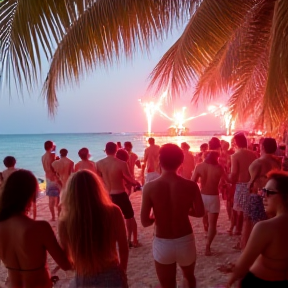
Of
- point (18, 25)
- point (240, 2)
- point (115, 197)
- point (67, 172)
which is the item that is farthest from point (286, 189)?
point (67, 172)

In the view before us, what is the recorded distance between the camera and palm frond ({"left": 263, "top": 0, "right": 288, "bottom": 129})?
371cm

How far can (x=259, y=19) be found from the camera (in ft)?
21.6

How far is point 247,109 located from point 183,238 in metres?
7.52

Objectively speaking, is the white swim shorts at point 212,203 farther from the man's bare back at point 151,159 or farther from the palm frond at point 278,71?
the man's bare back at point 151,159

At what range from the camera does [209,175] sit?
212 inches

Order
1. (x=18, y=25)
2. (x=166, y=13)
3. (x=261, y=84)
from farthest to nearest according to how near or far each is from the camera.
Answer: (x=261, y=84) < (x=166, y=13) < (x=18, y=25)

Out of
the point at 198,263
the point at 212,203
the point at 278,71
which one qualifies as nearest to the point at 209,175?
the point at 212,203

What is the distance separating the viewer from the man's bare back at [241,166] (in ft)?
18.3

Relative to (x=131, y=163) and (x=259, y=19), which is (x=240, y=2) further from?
(x=131, y=163)

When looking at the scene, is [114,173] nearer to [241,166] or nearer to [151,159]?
[241,166]

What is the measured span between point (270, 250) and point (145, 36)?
12.1 feet

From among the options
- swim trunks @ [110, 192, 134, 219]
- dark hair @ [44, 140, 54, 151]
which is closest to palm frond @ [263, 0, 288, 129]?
swim trunks @ [110, 192, 134, 219]

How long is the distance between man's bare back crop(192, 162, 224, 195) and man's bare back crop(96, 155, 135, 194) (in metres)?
1.03

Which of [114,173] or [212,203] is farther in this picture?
[114,173]
